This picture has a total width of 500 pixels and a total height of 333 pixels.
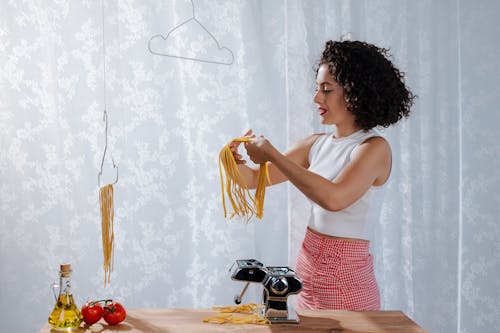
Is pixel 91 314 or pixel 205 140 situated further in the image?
pixel 205 140

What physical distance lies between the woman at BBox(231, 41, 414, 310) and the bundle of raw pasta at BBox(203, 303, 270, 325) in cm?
37

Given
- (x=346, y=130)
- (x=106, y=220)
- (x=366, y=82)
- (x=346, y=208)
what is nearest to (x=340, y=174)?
(x=346, y=208)

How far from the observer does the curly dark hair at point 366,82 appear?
2.33 metres

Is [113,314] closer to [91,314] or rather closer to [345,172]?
[91,314]

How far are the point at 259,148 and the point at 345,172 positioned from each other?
339 millimetres

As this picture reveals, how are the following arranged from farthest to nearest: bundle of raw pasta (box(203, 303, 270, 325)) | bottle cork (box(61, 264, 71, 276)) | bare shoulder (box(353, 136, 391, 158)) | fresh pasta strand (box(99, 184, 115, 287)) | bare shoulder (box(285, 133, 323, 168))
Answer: bare shoulder (box(285, 133, 323, 168))
bare shoulder (box(353, 136, 391, 158))
fresh pasta strand (box(99, 184, 115, 287))
bundle of raw pasta (box(203, 303, 270, 325))
bottle cork (box(61, 264, 71, 276))

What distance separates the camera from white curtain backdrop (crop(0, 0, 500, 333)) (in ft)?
10.5

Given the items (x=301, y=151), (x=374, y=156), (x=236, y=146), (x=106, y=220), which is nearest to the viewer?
(x=106, y=220)

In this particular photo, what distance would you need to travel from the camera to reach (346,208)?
230 centimetres

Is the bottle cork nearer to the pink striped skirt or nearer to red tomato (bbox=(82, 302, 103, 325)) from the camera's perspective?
red tomato (bbox=(82, 302, 103, 325))

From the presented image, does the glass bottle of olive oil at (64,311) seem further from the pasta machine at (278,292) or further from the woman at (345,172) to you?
the woman at (345,172)

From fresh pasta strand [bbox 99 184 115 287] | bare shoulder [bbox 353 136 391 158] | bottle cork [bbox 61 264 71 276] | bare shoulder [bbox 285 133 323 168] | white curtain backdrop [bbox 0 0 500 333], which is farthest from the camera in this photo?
white curtain backdrop [bbox 0 0 500 333]

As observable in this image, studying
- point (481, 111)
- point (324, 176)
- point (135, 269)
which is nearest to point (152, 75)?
point (135, 269)

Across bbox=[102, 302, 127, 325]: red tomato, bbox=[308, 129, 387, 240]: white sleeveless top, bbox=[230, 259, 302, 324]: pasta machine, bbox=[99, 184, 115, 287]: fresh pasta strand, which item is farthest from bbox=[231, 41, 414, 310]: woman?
bbox=[102, 302, 127, 325]: red tomato
